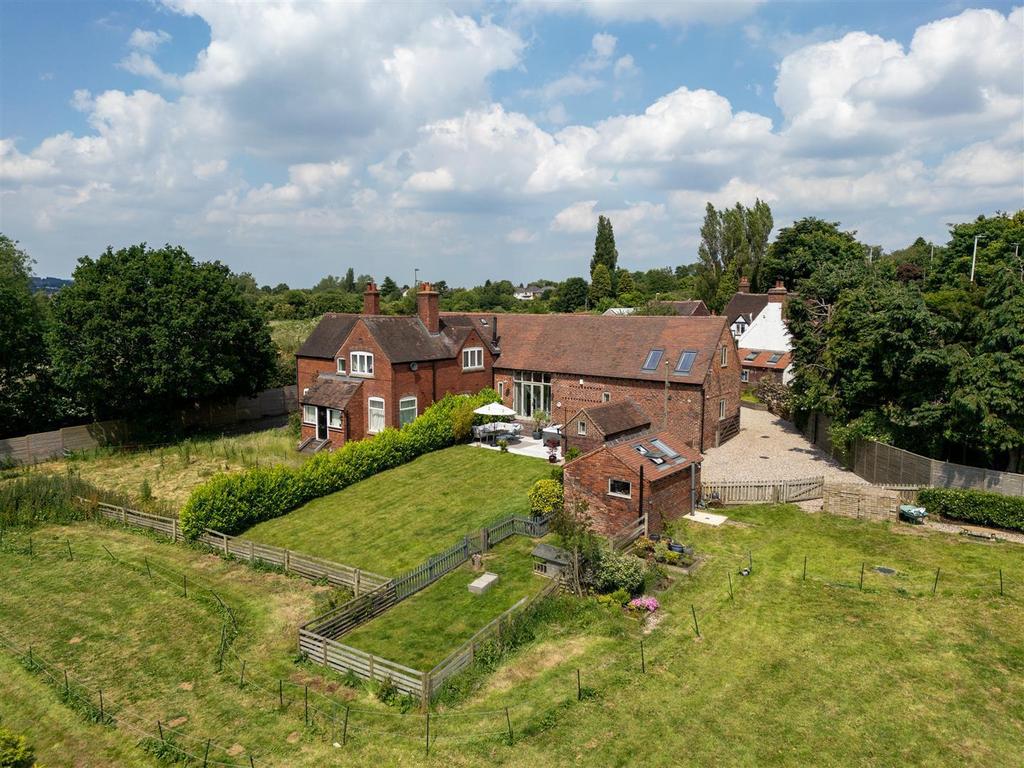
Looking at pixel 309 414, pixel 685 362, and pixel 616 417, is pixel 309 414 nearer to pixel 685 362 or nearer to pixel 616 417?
pixel 616 417

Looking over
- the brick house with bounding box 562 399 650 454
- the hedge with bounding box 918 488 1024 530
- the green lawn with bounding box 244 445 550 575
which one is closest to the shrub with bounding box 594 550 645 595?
the green lawn with bounding box 244 445 550 575

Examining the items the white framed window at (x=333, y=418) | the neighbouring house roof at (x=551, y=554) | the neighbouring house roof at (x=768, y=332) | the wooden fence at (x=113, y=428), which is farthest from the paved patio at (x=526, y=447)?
the neighbouring house roof at (x=768, y=332)

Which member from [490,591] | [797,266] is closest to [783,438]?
[490,591]

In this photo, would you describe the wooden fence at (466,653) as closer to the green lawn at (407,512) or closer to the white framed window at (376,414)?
the green lawn at (407,512)

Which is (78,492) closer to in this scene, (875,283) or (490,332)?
(490,332)

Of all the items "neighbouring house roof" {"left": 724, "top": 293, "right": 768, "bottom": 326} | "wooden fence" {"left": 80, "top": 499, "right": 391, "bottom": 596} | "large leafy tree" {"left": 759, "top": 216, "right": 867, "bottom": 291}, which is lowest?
"wooden fence" {"left": 80, "top": 499, "right": 391, "bottom": 596}

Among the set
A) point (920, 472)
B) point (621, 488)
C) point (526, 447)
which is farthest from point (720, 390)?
point (621, 488)

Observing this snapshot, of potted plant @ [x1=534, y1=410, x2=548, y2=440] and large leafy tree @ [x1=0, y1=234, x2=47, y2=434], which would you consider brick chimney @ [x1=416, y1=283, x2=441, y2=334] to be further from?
large leafy tree @ [x1=0, y1=234, x2=47, y2=434]
